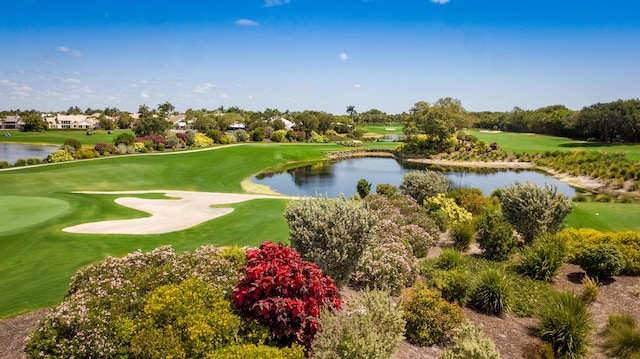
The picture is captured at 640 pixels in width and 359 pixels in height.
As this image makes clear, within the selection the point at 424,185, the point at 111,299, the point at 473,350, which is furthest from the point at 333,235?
the point at 424,185

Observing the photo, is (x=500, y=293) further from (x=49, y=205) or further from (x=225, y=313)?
(x=49, y=205)

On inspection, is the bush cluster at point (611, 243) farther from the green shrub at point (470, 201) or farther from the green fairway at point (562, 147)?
the green fairway at point (562, 147)

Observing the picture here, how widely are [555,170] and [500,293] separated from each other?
48.2 m

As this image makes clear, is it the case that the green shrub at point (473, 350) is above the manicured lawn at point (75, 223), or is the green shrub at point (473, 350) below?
above

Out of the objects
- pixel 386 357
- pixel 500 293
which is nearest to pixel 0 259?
pixel 386 357

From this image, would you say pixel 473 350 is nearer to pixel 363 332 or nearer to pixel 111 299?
pixel 363 332

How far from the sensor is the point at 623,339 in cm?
834

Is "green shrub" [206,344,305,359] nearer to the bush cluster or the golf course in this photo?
the golf course

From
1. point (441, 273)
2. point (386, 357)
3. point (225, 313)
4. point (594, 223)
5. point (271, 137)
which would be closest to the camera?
point (386, 357)

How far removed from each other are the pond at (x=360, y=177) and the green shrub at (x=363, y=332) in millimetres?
25941

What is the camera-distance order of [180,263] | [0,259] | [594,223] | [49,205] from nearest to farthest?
1. [180,263]
2. [0,259]
3. [594,223]
4. [49,205]

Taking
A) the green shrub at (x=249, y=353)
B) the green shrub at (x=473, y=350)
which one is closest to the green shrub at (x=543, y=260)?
the green shrub at (x=473, y=350)

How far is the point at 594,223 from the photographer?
61.8 feet

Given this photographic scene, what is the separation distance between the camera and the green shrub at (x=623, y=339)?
8.14 meters
